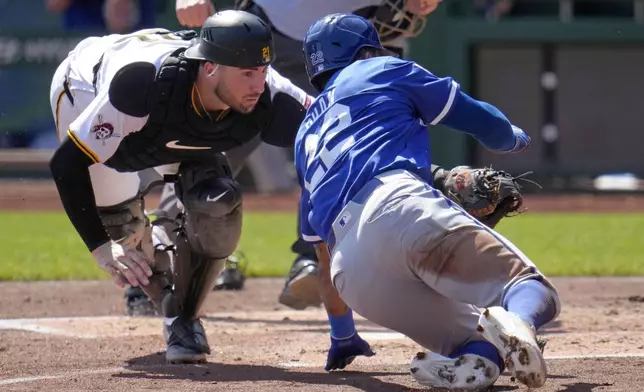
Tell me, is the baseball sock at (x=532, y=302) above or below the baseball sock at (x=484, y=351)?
above

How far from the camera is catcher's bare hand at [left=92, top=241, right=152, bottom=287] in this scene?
179 inches

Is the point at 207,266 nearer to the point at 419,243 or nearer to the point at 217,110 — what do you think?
the point at 217,110

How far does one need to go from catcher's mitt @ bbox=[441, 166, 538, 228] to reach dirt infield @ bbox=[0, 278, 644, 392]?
2.06 feet

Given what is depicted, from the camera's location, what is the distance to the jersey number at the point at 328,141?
4008 mm

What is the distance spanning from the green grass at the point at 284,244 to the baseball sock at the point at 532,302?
463cm

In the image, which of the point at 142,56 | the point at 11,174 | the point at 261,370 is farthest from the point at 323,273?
the point at 11,174

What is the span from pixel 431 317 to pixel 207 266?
4.80 feet

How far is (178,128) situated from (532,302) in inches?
72.3

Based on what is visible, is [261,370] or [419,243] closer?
[419,243]

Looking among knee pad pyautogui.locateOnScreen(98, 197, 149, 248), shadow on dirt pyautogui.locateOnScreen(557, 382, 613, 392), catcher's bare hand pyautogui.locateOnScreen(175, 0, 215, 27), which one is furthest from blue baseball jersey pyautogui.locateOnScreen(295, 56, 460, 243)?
catcher's bare hand pyautogui.locateOnScreen(175, 0, 215, 27)

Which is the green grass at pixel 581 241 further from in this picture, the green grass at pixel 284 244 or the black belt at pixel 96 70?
the black belt at pixel 96 70

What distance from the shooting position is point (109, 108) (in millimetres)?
4637

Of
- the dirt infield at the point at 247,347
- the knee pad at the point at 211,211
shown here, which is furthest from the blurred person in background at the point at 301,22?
the knee pad at the point at 211,211

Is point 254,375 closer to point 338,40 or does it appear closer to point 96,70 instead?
point 338,40
